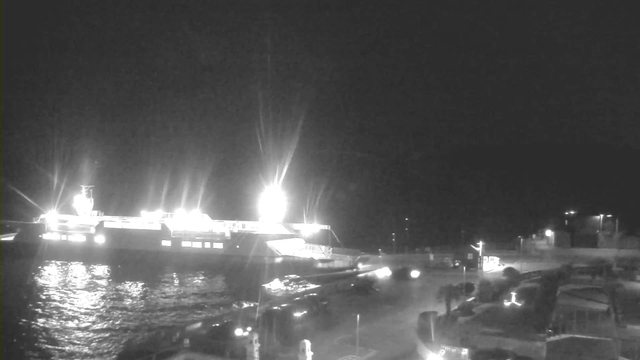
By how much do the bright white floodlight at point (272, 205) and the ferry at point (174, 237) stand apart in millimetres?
118

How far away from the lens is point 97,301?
10984 millimetres

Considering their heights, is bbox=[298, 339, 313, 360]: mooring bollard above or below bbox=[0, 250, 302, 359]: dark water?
above

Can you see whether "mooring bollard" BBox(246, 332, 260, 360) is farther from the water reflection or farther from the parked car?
the water reflection

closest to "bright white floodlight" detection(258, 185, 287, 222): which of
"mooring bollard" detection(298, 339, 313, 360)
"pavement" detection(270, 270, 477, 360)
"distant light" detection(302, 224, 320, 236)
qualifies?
"distant light" detection(302, 224, 320, 236)

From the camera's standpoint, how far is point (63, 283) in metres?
13.3

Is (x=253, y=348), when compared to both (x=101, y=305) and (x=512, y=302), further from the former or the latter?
(x=101, y=305)

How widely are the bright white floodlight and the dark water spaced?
9.58 ft

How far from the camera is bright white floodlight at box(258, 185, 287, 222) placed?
1841 centimetres

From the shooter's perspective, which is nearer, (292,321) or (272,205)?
(292,321)

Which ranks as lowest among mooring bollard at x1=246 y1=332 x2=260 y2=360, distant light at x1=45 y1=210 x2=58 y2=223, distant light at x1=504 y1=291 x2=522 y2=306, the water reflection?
the water reflection

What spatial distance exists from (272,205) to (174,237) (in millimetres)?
3747

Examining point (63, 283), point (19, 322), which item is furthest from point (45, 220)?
point (19, 322)

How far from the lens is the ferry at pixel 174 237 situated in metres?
16.7

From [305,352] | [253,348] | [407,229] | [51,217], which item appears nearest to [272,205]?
[407,229]
